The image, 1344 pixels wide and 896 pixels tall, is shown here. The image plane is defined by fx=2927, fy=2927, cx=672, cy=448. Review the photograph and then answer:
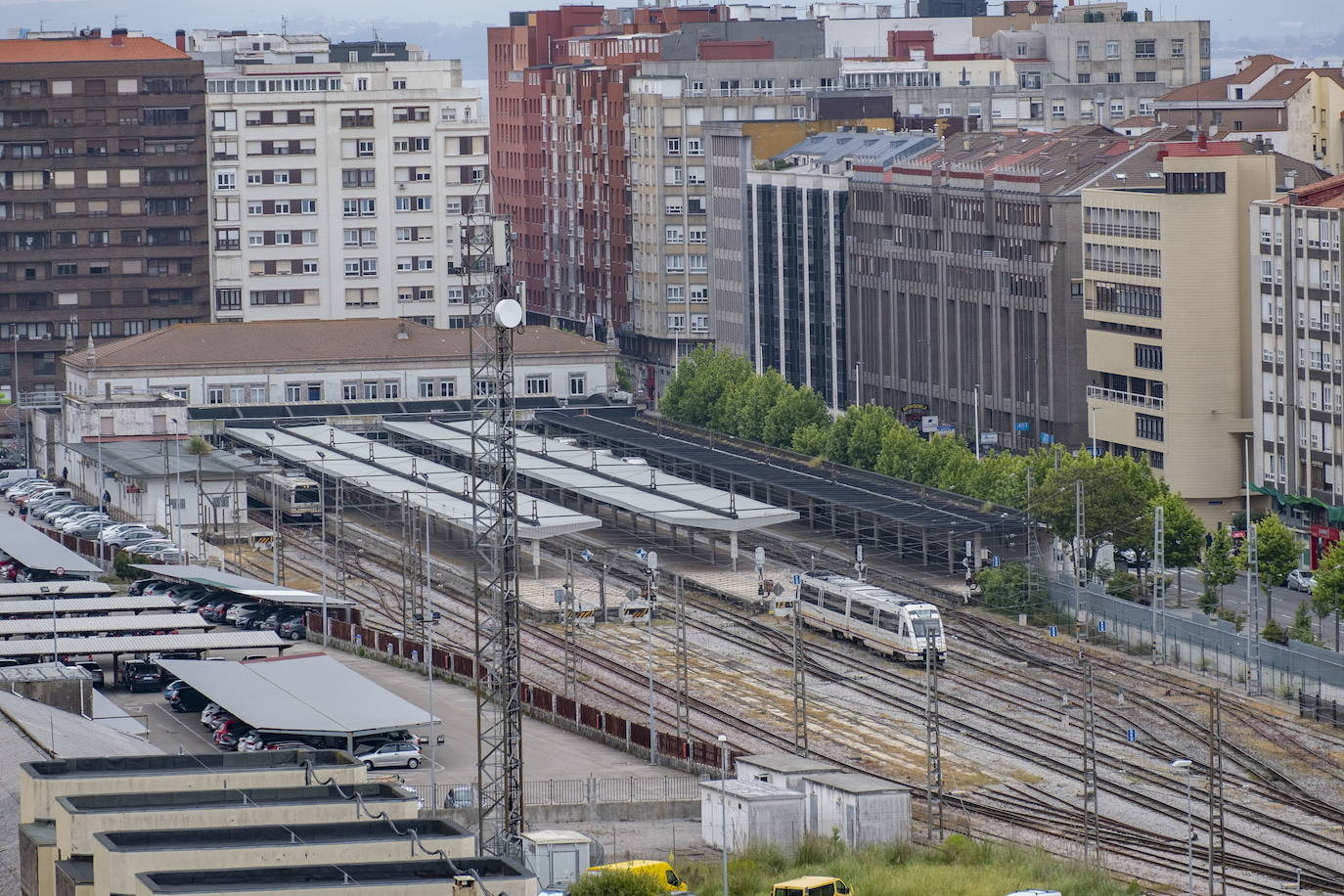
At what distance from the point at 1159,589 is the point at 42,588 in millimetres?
43946

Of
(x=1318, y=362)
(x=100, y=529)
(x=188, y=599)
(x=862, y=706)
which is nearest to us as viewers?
(x=862, y=706)

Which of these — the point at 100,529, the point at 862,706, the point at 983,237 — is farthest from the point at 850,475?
the point at 862,706

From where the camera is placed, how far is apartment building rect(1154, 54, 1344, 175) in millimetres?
168000

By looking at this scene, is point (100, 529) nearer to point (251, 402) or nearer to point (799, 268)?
point (251, 402)

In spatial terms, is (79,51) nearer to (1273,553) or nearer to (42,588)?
(42,588)

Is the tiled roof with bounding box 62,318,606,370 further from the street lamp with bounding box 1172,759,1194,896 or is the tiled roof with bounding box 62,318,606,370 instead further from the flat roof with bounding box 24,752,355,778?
the flat roof with bounding box 24,752,355,778

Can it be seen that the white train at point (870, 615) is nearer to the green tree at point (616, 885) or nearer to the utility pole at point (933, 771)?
the utility pole at point (933, 771)

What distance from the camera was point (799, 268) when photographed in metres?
180

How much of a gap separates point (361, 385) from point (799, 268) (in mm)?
27873

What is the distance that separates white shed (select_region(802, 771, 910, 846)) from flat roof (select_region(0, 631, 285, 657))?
29097 mm

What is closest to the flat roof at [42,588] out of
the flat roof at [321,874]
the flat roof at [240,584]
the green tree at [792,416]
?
the flat roof at [240,584]

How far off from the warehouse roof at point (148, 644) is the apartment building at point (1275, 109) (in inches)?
2848

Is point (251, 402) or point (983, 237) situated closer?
point (983, 237)

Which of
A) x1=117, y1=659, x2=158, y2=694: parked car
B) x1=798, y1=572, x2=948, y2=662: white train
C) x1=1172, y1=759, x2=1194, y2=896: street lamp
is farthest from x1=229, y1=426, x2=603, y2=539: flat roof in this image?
x1=1172, y1=759, x2=1194, y2=896: street lamp
